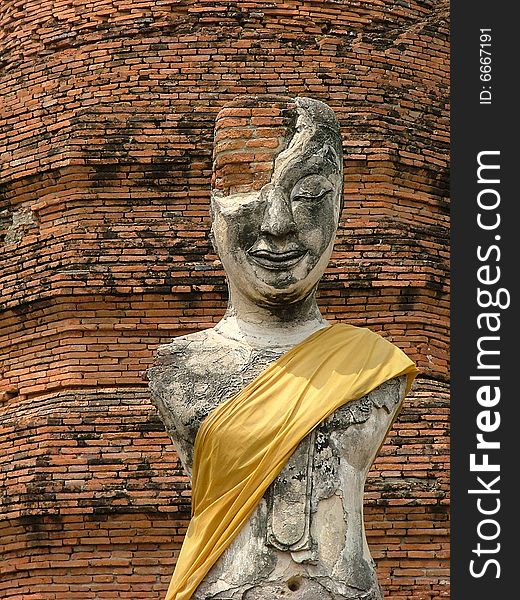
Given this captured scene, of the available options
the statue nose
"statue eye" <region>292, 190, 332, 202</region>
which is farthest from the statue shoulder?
"statue eye" <region>292, 190, 332, 202</region>

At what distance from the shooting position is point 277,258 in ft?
27.7

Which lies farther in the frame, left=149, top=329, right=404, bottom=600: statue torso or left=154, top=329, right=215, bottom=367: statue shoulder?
left=154, top=329, right=215, bottom=367: statue shoulder

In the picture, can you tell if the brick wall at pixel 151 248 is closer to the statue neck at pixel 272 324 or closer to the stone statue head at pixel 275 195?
the statue neck at pixel 272 324

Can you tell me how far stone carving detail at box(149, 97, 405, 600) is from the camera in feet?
26.7

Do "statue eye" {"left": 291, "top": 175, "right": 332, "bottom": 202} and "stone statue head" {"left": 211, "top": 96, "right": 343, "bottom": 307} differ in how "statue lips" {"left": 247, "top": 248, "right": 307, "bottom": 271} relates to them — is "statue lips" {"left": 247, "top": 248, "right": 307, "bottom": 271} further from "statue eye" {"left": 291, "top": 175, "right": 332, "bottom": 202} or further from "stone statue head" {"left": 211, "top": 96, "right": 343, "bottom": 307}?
"statue eye" {"left": 291, "top": 175, "right": 332, "bottom": 202}

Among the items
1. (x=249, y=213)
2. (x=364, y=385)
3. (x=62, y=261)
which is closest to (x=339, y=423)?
(x=364, y=385)

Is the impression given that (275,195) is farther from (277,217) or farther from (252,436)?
(252,436)

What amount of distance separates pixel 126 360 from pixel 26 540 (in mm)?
1489

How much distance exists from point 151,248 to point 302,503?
6560 mm

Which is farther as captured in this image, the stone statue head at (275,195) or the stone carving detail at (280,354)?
the stone statue head at (275,195)

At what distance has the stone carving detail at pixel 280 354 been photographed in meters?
8.14

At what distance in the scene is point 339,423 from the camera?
27.1 feet

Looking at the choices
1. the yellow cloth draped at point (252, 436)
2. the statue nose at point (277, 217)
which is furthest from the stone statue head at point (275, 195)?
the yellow cloth draped at point (252, 436)

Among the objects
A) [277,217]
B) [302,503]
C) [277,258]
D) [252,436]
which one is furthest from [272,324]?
[302,503]
